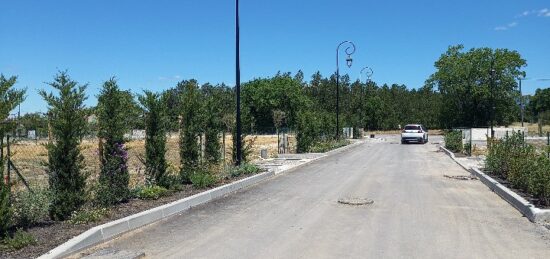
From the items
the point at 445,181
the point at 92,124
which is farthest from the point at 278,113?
the point at 92,124

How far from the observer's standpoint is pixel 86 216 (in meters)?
8.35

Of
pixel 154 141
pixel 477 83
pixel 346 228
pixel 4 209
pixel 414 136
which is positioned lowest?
pixel 346 228

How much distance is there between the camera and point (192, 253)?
6.93 m

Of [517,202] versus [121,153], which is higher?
[121,153]

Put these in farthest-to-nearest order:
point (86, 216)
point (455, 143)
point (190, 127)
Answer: point (455, 143), point (190, 127), point (86, 216)

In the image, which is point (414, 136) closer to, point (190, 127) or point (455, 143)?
point (455, 143)

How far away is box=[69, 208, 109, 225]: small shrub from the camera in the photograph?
27.0 feet

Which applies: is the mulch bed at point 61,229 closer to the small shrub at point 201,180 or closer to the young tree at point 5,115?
the young tree at point 5,115

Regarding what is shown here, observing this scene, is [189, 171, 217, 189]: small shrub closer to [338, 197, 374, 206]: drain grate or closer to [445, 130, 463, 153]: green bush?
[338, 197, 374, 206]: drain grate

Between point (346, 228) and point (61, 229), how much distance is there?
4.47 m

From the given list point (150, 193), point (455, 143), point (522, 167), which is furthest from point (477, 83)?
point (150, 193)

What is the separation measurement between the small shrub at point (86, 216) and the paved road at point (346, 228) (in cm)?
76

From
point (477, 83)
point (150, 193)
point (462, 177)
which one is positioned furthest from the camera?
point (477, 83)

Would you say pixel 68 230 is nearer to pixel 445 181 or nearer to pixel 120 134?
pixel 120 134
